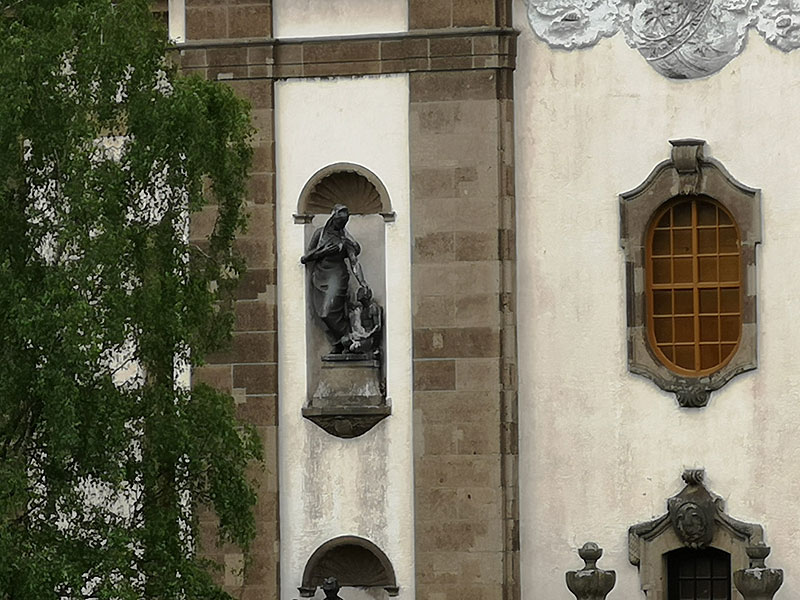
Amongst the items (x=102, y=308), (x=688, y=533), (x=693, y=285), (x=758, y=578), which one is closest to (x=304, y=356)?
(x=693, y=285)

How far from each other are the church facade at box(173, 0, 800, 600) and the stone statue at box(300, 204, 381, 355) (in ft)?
0.08

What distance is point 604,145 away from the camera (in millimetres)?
A: 27625

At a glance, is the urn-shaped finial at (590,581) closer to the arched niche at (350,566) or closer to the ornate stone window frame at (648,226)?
the ornate stone window frame at (648,226)

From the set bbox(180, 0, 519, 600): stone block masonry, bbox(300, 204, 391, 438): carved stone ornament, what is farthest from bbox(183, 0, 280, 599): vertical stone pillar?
bbox(300, 204, 391, 438): carved stone ornament

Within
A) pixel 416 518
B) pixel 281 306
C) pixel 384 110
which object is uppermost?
pixel 384 110

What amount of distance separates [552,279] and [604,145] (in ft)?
4.74

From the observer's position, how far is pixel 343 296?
91.3 ft

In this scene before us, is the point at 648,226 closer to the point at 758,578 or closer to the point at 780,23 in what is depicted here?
the point at 780,23

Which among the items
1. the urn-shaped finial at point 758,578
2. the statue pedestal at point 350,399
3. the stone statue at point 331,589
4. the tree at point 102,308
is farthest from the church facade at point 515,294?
the tree at point 102,308

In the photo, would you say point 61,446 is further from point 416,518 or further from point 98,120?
point 416,518

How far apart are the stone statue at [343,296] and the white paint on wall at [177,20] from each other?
2508 mm

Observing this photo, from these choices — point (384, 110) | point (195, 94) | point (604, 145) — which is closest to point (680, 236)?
point (604, 145)

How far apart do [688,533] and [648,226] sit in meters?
3.09

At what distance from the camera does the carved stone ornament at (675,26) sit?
27203 millimetres
